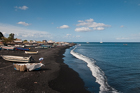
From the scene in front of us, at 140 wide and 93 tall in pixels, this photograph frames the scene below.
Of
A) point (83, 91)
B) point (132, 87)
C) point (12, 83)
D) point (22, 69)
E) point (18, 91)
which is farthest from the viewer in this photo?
point (22, 69)

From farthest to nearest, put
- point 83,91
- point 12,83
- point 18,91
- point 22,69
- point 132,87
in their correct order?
point 22,69, point 132,87, point 12,83, point 83,91, point 18,91

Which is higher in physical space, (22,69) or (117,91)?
(22,69)

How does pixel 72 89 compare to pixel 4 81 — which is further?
pixel 4 81

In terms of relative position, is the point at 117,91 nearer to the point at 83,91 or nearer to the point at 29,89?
the point at 83,91

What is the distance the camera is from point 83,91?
10312mm

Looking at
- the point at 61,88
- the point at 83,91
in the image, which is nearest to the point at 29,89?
the point at 61,88

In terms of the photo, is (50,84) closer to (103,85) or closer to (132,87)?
(103,85)

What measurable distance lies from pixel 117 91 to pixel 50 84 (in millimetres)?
6936

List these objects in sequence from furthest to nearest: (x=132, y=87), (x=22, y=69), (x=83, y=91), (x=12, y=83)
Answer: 1. (x=22, y=69)
2. (x=132, y=87)
3. (x=12, y=83)
4. (x=83, y=91)

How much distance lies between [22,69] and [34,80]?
154 inches

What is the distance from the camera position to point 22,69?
49.0 ft

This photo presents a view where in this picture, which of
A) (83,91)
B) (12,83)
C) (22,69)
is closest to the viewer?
(83,91)

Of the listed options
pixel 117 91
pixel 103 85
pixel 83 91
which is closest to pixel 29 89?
pixel 83 91

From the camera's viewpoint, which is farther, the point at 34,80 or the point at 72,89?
the point at 34,80
